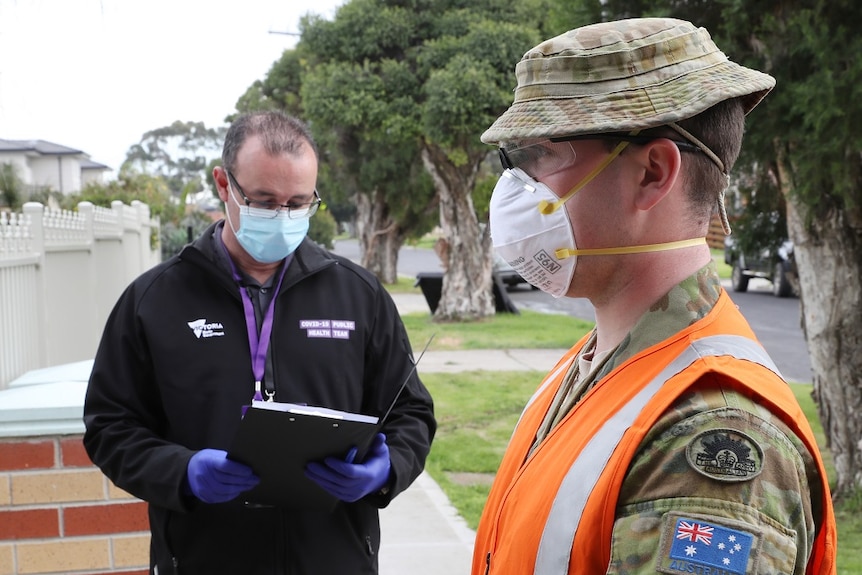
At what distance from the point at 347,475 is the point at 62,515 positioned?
1589 mm

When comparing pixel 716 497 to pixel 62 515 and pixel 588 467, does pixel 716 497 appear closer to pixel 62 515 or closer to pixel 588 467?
pixel 588 467

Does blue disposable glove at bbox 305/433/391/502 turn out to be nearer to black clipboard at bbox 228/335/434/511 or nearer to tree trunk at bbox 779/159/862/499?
black clipboard at bbox 228/335/434/511

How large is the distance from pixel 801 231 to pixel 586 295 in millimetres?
4758

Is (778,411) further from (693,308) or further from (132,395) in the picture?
(132,395)

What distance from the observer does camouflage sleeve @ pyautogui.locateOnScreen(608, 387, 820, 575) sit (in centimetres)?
117

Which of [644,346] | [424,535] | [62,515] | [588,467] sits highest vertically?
[644,346]

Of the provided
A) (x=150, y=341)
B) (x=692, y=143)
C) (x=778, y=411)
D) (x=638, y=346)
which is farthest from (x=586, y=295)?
(x=150, y=341)

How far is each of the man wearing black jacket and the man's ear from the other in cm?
127

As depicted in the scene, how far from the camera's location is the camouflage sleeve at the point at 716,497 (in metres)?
1.17

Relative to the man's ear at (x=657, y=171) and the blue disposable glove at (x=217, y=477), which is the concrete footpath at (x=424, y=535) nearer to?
the blue disposable glove at (x=217, y=477)

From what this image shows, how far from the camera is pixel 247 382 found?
2.71 meters

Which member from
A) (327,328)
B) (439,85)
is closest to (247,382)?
(327,328)

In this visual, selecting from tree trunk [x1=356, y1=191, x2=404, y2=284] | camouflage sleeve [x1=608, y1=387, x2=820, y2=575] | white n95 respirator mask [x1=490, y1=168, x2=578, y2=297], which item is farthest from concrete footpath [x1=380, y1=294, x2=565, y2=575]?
tree trunk [x1=356, y1=191, x2=404, y2=284]

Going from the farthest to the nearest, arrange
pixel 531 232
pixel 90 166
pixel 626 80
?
1. pixel 90 166
2. pixel 531 232
3. pixel 626 80
